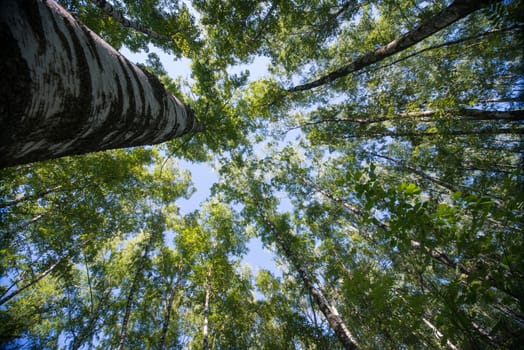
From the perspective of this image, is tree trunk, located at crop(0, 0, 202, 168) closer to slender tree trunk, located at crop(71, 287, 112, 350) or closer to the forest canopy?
the forest canopy

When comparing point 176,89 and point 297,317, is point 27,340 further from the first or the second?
point 176,89

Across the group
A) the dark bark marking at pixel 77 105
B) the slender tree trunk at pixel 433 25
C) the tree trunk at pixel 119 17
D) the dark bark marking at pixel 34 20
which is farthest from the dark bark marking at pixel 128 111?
the tree trunk at pixel 119 17

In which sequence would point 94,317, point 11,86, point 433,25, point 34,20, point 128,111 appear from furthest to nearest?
point 94,317, point 433,25, point 128,111, point 34,20, point 11,86

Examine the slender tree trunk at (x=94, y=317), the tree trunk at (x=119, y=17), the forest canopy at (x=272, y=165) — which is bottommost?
the slender tree trunk at (x=94, y=317)

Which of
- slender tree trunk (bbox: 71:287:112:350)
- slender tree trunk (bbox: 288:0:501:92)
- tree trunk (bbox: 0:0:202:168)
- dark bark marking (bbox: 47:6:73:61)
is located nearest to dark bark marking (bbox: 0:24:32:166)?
tree trunk (bbox: 0:0:202:168)

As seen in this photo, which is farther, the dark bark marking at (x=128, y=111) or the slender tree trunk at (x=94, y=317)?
the slender tree trunk at (x=94, y=317)

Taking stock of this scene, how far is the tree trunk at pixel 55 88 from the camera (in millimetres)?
651

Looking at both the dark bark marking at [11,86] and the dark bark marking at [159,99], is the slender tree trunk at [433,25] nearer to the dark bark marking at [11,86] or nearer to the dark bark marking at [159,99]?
the dark bark marking at [159,99]

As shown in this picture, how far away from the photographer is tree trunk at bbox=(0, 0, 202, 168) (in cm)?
65

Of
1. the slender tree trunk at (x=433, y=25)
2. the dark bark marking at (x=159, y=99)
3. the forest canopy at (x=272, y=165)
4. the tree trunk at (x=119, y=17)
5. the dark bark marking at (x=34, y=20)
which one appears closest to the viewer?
the dark bark marking at (x=34, y=20)

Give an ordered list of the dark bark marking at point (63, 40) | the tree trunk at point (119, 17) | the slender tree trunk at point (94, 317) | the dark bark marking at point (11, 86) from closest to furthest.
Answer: the dark bark marking at point (11, 86) < the dark bark marking at point (63, 40) < the tree trunk at point (119, 17) < the slender tree trunk at point (94, 317)

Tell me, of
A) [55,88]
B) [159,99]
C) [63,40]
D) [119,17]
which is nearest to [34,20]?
[63,40]

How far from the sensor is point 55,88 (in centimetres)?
79

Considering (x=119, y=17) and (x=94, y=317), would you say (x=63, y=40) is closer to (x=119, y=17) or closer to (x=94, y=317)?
(x=119, y=17)
